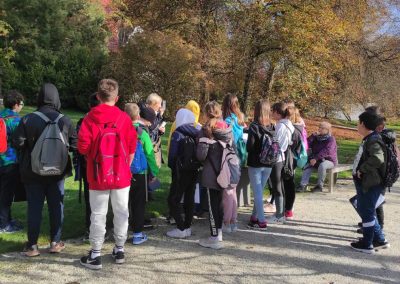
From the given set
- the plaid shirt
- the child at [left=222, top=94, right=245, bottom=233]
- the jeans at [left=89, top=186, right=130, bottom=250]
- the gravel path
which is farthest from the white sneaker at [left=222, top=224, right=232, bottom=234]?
the plaid shirt

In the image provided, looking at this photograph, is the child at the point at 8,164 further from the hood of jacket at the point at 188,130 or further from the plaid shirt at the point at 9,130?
the hood of jacket at the point at 188,130

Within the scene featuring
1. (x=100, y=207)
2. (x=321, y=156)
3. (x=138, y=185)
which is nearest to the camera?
(x=100, y=207)

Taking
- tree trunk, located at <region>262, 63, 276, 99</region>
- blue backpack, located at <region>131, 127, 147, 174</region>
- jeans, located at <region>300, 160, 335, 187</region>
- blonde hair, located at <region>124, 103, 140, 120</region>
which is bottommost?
jeans, located at <region>300, 160, 335, 187</region>

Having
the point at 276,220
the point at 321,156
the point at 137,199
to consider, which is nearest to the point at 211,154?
the point at 137,199

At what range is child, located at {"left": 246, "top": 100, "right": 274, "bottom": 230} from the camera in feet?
19.0

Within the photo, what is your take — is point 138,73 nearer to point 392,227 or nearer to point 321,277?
point 392,227

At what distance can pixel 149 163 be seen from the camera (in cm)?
528

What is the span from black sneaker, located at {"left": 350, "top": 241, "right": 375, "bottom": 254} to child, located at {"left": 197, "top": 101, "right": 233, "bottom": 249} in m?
1.61

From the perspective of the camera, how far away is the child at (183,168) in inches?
211

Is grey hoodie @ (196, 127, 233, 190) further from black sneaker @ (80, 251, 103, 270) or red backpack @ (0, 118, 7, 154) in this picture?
red backpack @ (0, 118, 7, 154)

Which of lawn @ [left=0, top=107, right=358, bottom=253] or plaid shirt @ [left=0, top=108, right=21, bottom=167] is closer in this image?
lawn @ [left=0, top=107, right=358, bottom=253]

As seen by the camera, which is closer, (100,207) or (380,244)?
(100,207)

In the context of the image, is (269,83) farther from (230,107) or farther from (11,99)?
(11,99)

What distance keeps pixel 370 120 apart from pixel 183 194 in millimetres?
2418
